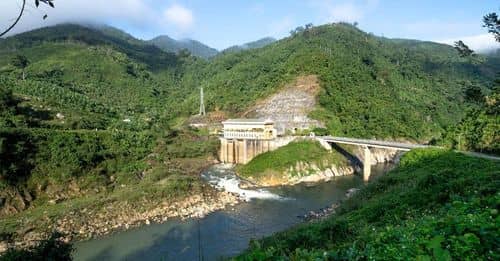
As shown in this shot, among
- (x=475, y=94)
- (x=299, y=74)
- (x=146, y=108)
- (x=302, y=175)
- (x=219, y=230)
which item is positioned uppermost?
(x=299, y=74)

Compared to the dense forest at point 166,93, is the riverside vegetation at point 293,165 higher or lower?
lower

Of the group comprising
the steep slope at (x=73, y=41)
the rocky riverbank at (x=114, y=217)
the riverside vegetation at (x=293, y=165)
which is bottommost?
the rocky riverbank at (x=114, y=217)

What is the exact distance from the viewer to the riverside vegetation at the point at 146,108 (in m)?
35.1

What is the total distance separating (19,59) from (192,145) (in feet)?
168

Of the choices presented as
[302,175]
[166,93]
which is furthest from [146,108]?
[302,175]

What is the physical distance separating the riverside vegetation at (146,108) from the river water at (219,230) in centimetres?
469

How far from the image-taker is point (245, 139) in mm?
54469

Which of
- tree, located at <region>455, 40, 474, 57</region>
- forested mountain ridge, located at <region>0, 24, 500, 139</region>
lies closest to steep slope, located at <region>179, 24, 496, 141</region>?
forested mountain ridge, located at <region>0, 24, 500, 139</region>

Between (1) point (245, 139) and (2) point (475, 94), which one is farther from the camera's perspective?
(1) point (245, 139)

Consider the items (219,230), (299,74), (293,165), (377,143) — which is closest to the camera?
(219,230)

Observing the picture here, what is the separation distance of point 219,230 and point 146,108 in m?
67.0

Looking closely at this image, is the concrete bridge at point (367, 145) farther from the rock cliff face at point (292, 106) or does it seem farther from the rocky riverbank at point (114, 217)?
the rocky riverbank at point (114, 217)

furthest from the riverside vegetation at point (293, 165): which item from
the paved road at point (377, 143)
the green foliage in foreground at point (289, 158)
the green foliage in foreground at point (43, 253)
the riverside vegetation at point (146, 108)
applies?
the green foliage in foreground at point (43, 253)

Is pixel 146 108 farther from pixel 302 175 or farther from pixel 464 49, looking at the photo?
pixel 464 49
